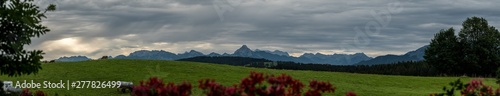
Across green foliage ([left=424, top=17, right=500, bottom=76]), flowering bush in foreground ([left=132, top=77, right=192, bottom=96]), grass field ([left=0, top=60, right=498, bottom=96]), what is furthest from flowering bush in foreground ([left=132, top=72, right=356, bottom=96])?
green foliage ([left=424, top=17, right=500, bottom=76])

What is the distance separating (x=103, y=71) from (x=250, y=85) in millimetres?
41076

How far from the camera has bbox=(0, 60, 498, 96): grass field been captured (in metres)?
41.6

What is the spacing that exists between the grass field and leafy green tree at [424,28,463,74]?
2582 cm

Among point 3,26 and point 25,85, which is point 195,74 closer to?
point 25,85

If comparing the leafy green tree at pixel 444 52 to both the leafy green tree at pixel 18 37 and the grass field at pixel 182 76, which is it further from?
the leafy green tree at pixel 18 37

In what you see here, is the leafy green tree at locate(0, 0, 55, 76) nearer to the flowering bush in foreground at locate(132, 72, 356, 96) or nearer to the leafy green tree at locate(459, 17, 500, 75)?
the flowering bush in foreground at locate(132, 72, 356, 96)

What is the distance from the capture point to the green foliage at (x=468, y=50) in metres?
75.5

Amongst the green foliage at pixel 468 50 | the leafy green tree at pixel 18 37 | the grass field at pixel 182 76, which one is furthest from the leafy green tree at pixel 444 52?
the leafy green tree at pixel 18 37

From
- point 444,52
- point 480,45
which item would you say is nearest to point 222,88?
point 444,52

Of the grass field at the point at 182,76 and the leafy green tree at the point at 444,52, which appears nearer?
the grass field at the point at 182,76

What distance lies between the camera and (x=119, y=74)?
45.4 m

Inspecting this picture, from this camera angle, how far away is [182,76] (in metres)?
45.8

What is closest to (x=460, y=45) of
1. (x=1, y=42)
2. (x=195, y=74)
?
(x=195, y=74)

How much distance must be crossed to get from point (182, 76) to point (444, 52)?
48.8 metres
